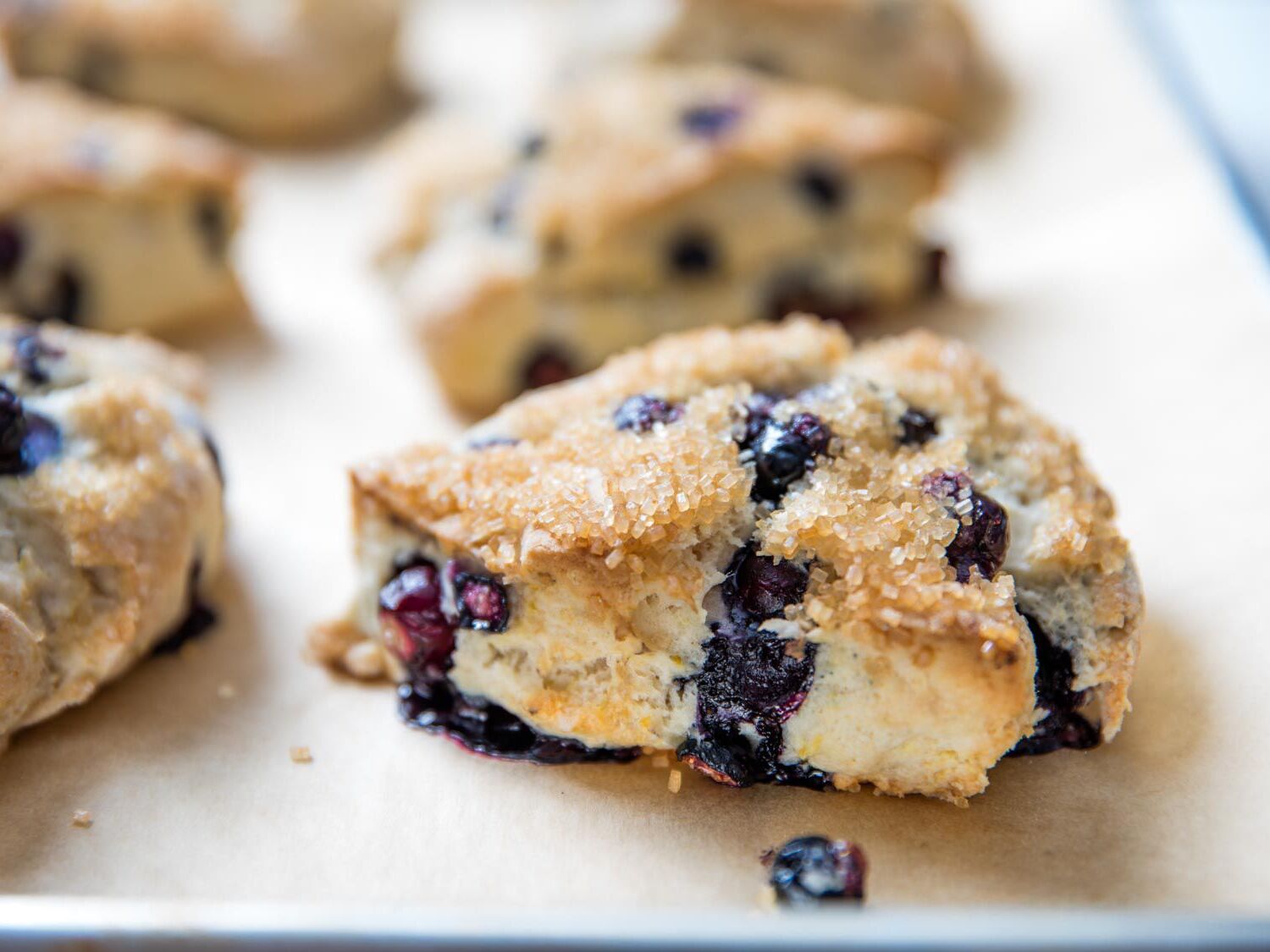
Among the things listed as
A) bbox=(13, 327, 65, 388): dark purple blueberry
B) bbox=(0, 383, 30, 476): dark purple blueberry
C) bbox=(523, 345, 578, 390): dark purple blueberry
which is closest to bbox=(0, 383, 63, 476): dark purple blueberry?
bbox=(0, 383, 30, 476): dark purple blueberry

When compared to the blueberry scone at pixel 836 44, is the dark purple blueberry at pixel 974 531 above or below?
below

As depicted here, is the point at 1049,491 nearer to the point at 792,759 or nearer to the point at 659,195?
the point at 792,759

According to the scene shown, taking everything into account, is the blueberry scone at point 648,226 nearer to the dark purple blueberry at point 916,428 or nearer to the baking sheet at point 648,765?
the baking sheet at point 648,765

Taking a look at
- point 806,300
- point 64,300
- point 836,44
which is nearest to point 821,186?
point 806,300

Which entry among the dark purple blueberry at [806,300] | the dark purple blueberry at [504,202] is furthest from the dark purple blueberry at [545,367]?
the dark purple blueberry at [806,300]

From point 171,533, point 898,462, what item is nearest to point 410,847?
point 171,533

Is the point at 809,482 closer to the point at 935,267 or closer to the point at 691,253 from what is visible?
the point at 691,253

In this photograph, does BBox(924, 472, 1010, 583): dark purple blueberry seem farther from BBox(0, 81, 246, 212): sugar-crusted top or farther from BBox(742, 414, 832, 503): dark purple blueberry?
BBox(0, 81, 246, 212): sugar-crusted top
